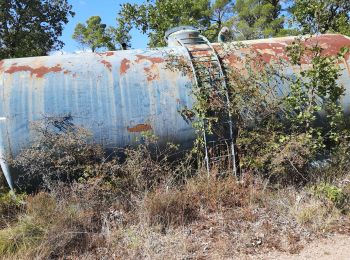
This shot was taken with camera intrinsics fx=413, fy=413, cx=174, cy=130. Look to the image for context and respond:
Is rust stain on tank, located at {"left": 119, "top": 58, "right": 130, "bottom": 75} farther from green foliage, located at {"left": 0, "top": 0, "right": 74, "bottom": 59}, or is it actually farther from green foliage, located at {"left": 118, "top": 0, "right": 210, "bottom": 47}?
green foliage, located at {"left": 0, "top": 0, "right": 74, "bottom": 59}

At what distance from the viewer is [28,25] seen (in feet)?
62.0

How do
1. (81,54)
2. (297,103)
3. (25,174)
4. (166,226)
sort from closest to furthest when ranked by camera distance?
(166,226)
(25,174)
(297,103)
(81,54)

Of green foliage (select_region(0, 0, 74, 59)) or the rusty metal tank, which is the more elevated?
green foliage (select_region(0, 0, 74, 59))

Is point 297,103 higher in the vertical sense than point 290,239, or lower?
higher

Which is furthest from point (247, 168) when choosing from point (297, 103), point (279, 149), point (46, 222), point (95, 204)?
point (46, 222)

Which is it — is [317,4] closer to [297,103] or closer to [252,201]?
[297,103]

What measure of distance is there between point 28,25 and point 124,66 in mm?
14753

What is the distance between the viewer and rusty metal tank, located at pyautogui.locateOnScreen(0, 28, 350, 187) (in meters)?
5.47

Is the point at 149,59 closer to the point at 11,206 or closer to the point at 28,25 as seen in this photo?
the point at 11,206

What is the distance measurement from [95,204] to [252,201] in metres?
2.05

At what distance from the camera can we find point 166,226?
4.97m

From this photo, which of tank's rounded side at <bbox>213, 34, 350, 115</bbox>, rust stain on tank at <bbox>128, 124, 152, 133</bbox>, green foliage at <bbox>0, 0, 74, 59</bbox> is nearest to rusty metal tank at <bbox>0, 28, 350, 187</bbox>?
rust stain on tank at <bbox>128, 124, 152, 133</bbox>

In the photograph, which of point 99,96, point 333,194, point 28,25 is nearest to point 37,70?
point 99,96

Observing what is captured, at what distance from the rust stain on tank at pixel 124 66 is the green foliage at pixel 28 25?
45.0ft
